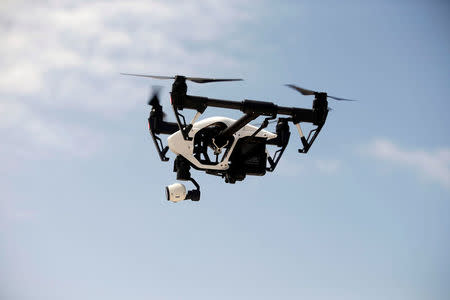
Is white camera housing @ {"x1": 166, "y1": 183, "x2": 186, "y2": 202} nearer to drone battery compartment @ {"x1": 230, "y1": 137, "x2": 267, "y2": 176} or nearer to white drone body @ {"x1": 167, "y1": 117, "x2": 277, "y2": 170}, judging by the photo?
white drone body @ {"x1": 167, "y1": 117, "x2": 277, "y2": 170}

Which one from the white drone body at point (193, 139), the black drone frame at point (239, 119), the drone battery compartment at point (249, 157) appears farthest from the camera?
the drone battery compartment at point (249, 157)

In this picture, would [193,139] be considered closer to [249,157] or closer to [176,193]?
[176,193]

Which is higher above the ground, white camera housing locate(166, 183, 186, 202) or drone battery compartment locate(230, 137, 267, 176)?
drone battery compartment locate(230, 137, 267, 176)

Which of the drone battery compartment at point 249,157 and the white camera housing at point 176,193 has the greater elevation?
the drone battery compartment at point 249,157

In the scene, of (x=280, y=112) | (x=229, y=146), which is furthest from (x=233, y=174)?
(x=280, y=112)

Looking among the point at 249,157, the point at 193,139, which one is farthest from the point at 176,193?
the point at 249,157

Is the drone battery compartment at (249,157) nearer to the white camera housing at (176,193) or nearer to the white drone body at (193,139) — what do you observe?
the white drone body at (193,139)

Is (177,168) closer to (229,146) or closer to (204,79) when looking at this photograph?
(229,146)

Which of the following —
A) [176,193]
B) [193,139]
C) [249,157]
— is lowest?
[176,193]
